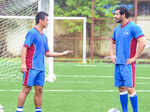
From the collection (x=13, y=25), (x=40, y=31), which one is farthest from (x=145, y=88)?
(x=13, y=25)

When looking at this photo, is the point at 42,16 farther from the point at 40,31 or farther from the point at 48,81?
the point at 48,81

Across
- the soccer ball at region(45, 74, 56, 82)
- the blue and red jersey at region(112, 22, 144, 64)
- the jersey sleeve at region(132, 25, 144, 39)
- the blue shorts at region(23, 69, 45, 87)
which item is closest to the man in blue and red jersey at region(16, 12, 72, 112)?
the blue shorts at region(23, 69, 45, 87)

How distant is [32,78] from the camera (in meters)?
6.86

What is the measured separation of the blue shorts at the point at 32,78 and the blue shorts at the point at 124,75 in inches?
52.6

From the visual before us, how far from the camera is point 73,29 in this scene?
91.7 ft

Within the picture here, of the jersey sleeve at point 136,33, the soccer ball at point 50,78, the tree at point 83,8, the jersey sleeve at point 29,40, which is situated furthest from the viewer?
the tree at point 83,8

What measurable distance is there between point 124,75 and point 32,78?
155 centimetres

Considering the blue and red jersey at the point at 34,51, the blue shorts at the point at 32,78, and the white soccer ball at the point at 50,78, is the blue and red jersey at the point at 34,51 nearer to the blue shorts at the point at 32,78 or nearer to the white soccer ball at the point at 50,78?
the blue shorts at the point at 32,78

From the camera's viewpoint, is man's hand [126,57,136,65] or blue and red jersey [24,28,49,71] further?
man's hand [126,57,136,65]

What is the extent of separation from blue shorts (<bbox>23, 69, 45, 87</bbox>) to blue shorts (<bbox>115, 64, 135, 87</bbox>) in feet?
Answer: 4.38

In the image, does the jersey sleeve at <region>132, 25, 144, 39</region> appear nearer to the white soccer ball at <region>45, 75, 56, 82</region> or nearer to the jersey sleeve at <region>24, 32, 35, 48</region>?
the jersey sleeve at <region>24, 32, 35, 48</region>

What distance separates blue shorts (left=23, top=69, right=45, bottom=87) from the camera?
6.87 metres

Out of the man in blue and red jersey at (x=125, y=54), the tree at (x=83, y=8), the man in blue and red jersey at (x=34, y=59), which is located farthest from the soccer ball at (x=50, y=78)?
the tree at (x=83, y=8)

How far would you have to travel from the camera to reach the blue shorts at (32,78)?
6.87m
